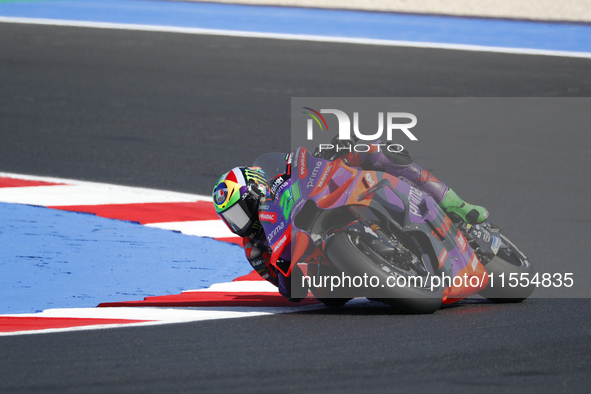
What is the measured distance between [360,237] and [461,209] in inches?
34.7

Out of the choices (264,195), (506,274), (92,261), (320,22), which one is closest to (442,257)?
(506,274)

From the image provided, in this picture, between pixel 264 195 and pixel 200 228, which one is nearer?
pixel 264 195

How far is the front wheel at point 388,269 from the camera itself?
11.6ft

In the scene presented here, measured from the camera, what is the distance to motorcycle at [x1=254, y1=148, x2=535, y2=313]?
3623 millimetres

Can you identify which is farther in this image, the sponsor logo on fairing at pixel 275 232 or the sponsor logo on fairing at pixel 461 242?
the sponsor logo on fairing at pixel 461 242

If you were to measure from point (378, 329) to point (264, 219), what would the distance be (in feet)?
2.66

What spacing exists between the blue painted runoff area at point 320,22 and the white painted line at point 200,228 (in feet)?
21.7

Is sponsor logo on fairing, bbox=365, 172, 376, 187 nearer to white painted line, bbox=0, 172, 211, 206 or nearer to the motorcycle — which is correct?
the motorcycle

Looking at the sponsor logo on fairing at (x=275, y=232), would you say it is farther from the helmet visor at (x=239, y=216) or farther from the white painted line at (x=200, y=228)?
the white painted line at (x=200, y=228)

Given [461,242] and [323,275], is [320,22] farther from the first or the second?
[323,275]

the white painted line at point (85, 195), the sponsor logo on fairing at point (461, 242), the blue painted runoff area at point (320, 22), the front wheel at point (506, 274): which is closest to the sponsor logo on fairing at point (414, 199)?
the sponsor logo on fairing at point (461, 242)

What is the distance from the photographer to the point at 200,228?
21.0ft

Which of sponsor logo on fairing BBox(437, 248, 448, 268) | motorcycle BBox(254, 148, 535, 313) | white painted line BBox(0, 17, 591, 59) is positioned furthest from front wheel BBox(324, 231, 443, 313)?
white painted line BBox(0, 17, 591, 59)

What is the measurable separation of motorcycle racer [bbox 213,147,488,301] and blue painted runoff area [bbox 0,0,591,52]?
8.15 m
